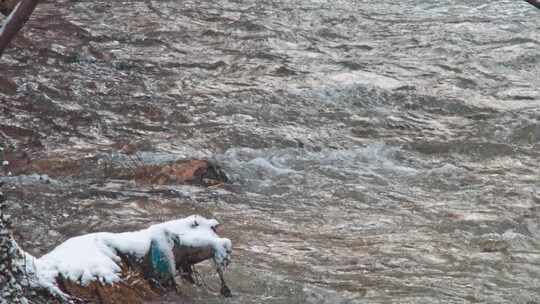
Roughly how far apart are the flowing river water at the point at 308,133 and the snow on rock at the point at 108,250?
0.33 m

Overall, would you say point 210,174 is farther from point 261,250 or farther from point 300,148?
point 261,250

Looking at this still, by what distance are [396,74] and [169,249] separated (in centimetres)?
708

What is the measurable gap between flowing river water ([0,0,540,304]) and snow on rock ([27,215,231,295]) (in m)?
0.33

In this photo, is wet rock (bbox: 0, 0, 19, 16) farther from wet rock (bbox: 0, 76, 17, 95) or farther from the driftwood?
the driftwood

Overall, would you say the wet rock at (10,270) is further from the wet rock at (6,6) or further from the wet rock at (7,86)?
the wet rock at (6,6)

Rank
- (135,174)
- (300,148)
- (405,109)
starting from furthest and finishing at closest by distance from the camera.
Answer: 1. (405,109)
2. (300,148)
3. (135,174)

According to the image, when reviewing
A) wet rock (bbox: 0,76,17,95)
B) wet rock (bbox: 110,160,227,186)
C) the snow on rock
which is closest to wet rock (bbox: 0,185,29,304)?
the snow on rock

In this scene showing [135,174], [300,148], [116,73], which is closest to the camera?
[135,174]

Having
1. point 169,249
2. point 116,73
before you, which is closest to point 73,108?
point 116,73

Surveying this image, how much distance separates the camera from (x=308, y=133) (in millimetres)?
8680

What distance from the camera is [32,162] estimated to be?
7.21 m

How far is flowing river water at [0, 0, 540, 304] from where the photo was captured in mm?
5520

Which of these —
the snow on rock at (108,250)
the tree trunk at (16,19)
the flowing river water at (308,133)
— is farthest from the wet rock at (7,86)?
the tree trunk at (16,19)

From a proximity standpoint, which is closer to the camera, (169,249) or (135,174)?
(169,249)
